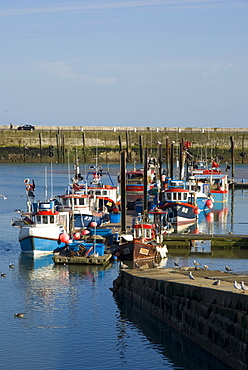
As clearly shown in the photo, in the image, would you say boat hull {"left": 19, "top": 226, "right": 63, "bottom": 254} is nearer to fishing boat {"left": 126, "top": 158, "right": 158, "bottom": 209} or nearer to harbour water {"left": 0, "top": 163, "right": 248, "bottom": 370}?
harbour water {"left": 0, "top": 163, "right": 248, "bottom": 370}

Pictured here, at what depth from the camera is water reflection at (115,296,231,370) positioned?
24.1 m

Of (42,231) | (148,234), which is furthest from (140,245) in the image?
(42,231)

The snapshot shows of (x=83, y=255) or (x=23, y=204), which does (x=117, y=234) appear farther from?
(x=23, y=204)

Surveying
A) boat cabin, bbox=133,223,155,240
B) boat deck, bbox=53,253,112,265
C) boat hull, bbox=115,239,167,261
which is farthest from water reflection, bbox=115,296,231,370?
boat cabin, bbox=133,223,155,240

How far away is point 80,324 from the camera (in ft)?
93.2

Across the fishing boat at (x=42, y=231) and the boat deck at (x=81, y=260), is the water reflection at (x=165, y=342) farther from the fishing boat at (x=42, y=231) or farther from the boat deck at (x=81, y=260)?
the fishing boat at (x=42, y=231)

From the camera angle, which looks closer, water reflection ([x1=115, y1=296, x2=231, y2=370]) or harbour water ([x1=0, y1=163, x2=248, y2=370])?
water reflection ([x1=115, y1=296, x2=231, y2=370])

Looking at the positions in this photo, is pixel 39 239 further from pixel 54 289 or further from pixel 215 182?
pixel 215 182

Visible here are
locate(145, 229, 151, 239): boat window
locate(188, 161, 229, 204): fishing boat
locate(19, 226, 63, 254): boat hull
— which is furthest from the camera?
locate(188, 161, 229, 204): fishing boat

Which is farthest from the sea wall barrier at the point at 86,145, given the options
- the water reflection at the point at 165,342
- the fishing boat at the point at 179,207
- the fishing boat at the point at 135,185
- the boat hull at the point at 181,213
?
the water reflection at the point at 165,342

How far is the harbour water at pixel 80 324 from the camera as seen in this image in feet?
80.7

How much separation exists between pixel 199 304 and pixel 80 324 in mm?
6021

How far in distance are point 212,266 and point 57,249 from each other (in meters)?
8.92

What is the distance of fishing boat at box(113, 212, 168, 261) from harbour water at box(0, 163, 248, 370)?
2.52 ft
